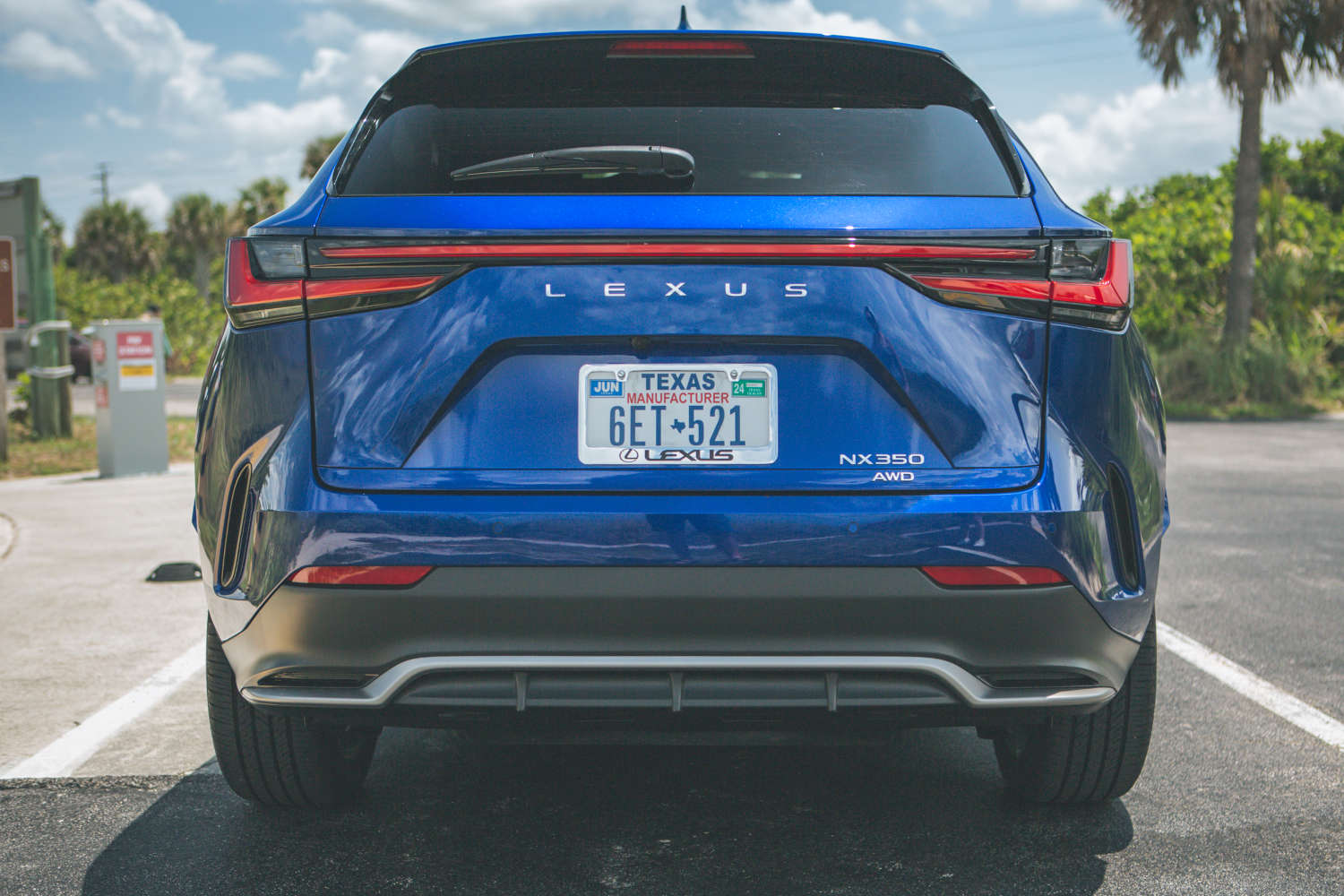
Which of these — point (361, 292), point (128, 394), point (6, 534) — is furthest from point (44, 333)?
point (361, 292)

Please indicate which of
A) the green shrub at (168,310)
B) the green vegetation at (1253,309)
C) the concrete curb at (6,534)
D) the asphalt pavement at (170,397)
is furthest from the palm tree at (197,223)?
the concrete curb at (6,534)

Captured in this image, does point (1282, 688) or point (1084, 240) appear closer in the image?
point (1084, 240)

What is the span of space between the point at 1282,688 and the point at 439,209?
3409 mm

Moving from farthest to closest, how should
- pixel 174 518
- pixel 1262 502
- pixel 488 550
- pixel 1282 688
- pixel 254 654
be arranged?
pixel 1262 502
pixel 174 518
pixel 1282 688
pixel 254 654
pixel 488 550

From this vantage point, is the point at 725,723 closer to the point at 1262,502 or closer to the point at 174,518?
the point at 174,518

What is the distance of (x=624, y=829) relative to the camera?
10.2ft

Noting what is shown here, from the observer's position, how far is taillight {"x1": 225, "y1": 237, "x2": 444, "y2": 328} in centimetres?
247

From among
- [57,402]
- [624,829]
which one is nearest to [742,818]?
[624,829]

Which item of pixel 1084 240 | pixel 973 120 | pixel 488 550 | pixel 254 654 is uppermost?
pixel 973 120

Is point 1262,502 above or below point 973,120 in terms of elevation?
below

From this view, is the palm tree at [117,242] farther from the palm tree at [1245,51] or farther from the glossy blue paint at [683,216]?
the glossy blue paint at [683,216]

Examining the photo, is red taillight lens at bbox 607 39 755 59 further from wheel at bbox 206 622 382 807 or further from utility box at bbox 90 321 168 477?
utility box at bbox 90 321 168 477

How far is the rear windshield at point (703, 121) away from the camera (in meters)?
2.68

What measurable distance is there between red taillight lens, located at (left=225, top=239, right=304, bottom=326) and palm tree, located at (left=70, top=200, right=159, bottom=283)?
200ft
